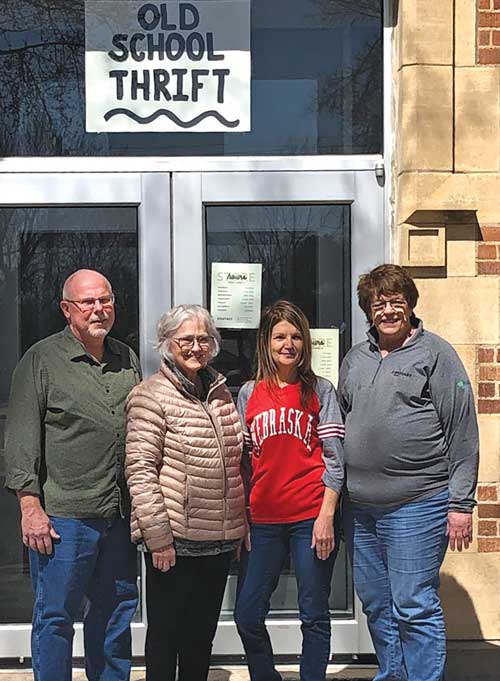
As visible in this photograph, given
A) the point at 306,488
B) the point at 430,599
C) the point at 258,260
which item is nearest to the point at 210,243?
the point at 258,260

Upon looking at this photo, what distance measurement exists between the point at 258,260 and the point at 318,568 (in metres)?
1.61

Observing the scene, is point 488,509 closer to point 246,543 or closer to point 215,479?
point 246,543

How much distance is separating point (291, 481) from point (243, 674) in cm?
134

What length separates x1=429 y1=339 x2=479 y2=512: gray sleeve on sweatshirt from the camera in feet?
14.1

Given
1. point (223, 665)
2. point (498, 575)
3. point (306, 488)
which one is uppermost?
point (306, 488)

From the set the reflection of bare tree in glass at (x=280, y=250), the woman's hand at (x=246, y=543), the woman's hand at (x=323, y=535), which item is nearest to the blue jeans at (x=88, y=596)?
the woman's hand at (x=246, y=543)

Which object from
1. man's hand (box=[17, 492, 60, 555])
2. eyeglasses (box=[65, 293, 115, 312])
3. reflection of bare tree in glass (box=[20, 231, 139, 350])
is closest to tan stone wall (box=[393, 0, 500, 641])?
reflection of bare tree in glass (box=[20, 231, 139, 350])

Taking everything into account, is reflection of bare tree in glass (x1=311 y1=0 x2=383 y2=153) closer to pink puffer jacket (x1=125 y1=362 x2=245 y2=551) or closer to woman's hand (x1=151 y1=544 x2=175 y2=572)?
pink puffer jacket (x1=125 y1=362 x2=245 y2=551)

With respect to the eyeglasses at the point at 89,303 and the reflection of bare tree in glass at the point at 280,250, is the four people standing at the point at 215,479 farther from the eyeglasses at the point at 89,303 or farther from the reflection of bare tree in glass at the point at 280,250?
the reflection of bare tree in glass at the point at 280,250

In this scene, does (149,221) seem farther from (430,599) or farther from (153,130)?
(430,599)

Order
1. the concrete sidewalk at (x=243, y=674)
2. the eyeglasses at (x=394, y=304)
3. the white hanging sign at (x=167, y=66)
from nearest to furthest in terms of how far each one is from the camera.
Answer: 1. the eyeglasses at (x=394, y=304)
2. the concrete sidewalk at (x=243, y=674)
3. the white hanging sign at (x=167, y=66)

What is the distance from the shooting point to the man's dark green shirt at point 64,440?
14.1ft

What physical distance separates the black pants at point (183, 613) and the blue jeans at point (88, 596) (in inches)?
7.4

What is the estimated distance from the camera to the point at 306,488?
4504 mm
